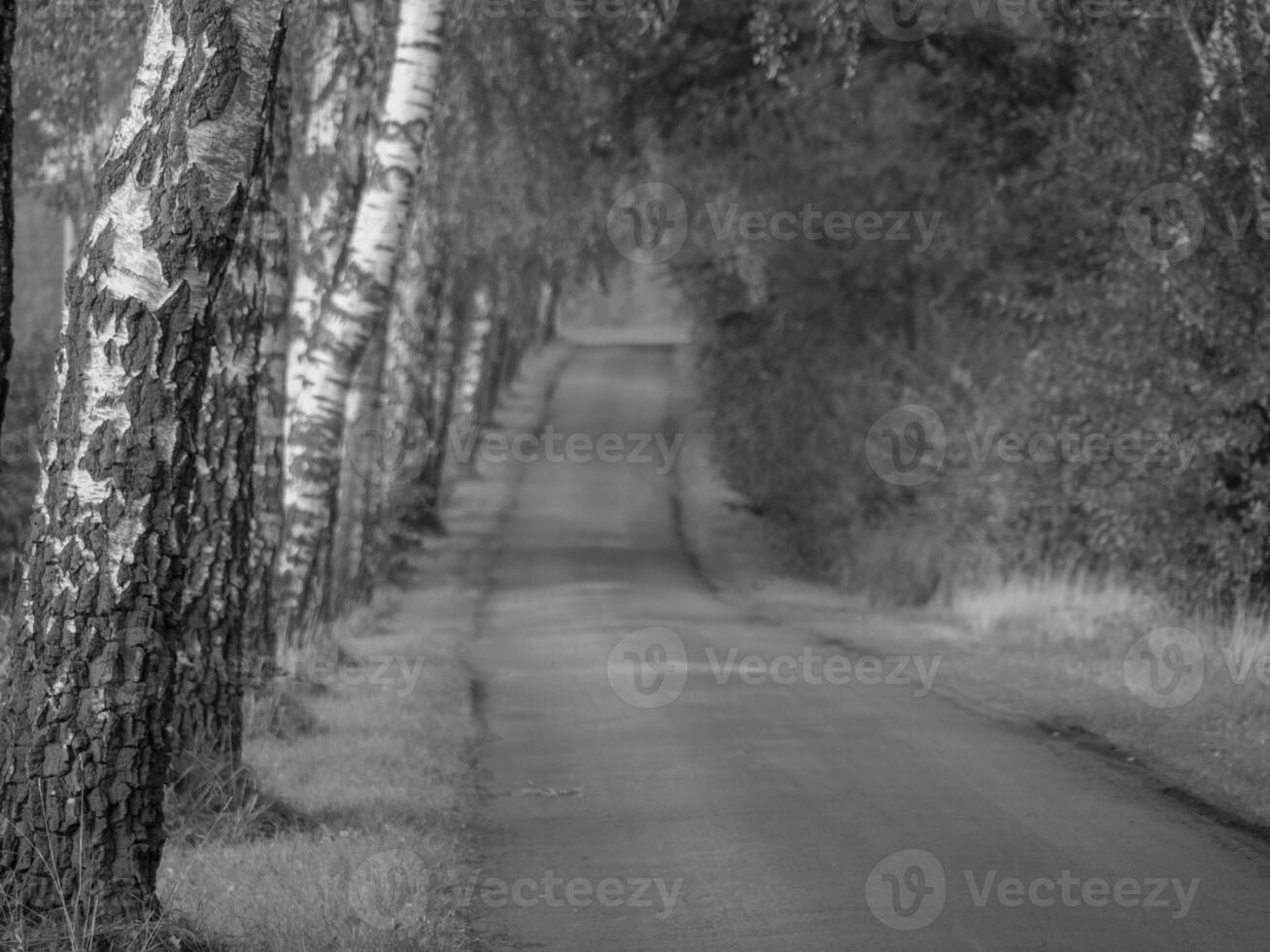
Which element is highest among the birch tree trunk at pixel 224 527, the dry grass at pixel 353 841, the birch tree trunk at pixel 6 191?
the birch tree trunk at pixel 6 191

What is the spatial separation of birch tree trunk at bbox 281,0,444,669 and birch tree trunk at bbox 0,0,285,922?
827 cm

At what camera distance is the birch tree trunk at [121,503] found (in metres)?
5.98

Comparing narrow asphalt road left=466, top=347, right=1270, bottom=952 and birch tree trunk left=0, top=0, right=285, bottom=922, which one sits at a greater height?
birch tree trunk left=0, top=0, right=285, bottom=922

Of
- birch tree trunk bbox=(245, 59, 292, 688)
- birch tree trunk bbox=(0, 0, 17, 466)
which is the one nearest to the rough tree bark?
birch tree trunk bbox=(245, 59, 292, 688)

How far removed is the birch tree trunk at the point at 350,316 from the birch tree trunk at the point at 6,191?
816 cm

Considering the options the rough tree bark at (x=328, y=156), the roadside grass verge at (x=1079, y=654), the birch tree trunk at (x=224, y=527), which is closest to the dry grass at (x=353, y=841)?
the birch tree trunk at (x=224, y=527)

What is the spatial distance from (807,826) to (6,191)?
511cm

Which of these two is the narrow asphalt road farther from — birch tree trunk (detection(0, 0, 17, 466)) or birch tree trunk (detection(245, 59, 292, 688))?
birch tree trunk (detection(0, 0, 17, 466))

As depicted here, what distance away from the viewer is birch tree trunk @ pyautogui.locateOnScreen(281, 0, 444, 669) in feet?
48.8

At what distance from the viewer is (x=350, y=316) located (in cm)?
1488

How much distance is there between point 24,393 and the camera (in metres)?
25.8

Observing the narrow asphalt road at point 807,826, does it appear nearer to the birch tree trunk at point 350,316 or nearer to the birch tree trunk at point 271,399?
the birch tree trunk at point 271,399

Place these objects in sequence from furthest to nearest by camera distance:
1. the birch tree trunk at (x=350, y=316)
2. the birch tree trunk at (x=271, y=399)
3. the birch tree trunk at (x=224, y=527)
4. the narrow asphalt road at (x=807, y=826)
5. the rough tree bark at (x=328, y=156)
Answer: the rough tree bark at (x=328, y=156) < the birch tree trunk at (x=350, y=316) < the birch tree trunk at (x=271, y=399) < the birch tree trunk at (x=224, y=527) < the narrow asphalt road at (x=807, y=826)

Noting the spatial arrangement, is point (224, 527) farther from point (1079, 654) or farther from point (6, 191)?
point (1079, 654)
